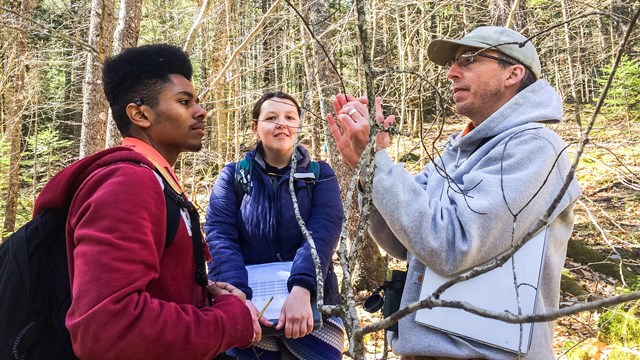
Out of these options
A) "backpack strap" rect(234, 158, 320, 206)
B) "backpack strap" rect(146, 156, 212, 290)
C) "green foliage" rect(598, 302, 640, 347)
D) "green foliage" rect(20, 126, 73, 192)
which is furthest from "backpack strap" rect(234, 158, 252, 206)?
"green foliage" rect(20, 126, 73, 192)

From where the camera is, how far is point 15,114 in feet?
31.6

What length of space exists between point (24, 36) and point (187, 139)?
10.3 m

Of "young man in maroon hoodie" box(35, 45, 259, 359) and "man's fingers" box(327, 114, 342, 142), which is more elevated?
"man's fingers" box(327, 114, 342, 142)

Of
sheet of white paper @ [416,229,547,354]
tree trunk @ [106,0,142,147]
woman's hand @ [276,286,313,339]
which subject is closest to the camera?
sheet of white paper @ [416,229,547,354]

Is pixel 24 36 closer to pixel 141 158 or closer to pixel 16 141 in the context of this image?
pixel 16 141

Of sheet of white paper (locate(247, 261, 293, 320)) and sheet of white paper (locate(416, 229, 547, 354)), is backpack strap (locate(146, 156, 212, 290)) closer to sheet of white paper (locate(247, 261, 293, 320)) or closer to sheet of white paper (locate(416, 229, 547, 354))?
sheet of white paper (locate(247, 261, 293, 320))

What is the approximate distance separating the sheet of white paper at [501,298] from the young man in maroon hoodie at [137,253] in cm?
71

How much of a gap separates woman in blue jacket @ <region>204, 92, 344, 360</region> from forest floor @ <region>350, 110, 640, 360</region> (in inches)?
31.9

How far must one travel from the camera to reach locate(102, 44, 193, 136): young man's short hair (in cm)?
168

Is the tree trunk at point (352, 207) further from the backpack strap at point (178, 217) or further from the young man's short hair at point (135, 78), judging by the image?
the backpack strap at point (178, 217)

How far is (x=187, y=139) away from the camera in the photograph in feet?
5.72

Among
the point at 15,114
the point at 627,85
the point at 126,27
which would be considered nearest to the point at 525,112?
the point at 126,27

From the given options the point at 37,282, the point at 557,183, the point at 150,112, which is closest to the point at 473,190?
the point at 557,183

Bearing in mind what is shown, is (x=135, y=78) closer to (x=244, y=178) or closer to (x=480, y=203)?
(x=244, y=178)
